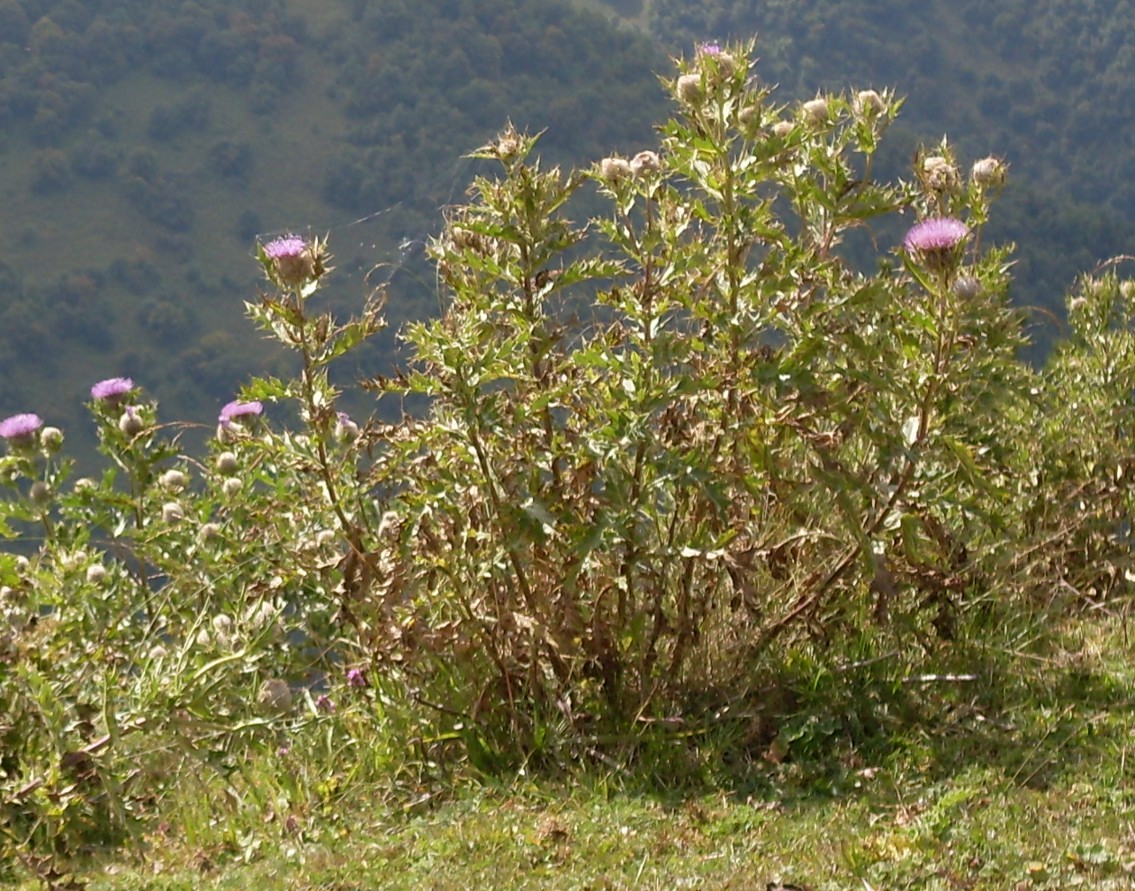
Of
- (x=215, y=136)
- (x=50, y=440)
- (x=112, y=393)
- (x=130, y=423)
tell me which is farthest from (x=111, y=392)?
(x=215, y=136)

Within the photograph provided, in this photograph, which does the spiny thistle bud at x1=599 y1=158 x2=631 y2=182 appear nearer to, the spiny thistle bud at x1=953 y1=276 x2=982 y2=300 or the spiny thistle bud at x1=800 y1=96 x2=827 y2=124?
the spiny thistle bud at x1=800 y1=96 x2=827 y2=124

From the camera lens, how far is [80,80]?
73.8 m

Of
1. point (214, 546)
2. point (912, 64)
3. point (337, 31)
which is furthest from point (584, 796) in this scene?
point (912, 64)

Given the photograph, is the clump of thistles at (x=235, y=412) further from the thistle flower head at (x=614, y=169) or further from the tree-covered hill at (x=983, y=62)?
the tree-covered hill at (x=983, y=62)

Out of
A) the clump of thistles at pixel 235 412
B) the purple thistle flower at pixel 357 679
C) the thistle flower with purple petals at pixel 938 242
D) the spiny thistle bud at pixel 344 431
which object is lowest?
the purple thistle flower at pixel 357 679

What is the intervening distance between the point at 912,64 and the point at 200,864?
106 metres

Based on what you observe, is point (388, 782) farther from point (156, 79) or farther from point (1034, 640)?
point (156, 79)

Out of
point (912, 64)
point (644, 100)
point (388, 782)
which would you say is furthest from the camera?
point (912, 64)

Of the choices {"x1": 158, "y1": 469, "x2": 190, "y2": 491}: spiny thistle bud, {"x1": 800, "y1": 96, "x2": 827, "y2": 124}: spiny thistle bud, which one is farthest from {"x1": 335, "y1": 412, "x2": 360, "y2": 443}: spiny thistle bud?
{"x1": 158, "y1": 469, "x2": 190, "y2": 491}: spiny thistle bud

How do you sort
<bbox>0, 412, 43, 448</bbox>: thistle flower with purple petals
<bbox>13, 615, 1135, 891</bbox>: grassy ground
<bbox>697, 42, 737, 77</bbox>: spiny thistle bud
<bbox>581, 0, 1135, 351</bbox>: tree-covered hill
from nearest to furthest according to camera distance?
<bbox>13, 615, 1135, 891</bbox>: grassy ground < <bbox>697, 42, 737, 77</bbox>: spiny thistle bud < <bbox>0, 412, 43, 448</bbox>: thistle flower with purple petals < <bbox>581, 0, 1135, 351</bbox>: tree-covered hill

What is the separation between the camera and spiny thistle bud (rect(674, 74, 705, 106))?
11.6 feet

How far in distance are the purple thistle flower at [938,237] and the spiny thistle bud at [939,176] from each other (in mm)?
543

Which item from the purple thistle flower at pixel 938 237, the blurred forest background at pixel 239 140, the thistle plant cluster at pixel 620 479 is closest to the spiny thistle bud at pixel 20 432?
the thistle plant cluster at pixel 620 479

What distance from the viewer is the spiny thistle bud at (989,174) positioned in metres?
4.12
